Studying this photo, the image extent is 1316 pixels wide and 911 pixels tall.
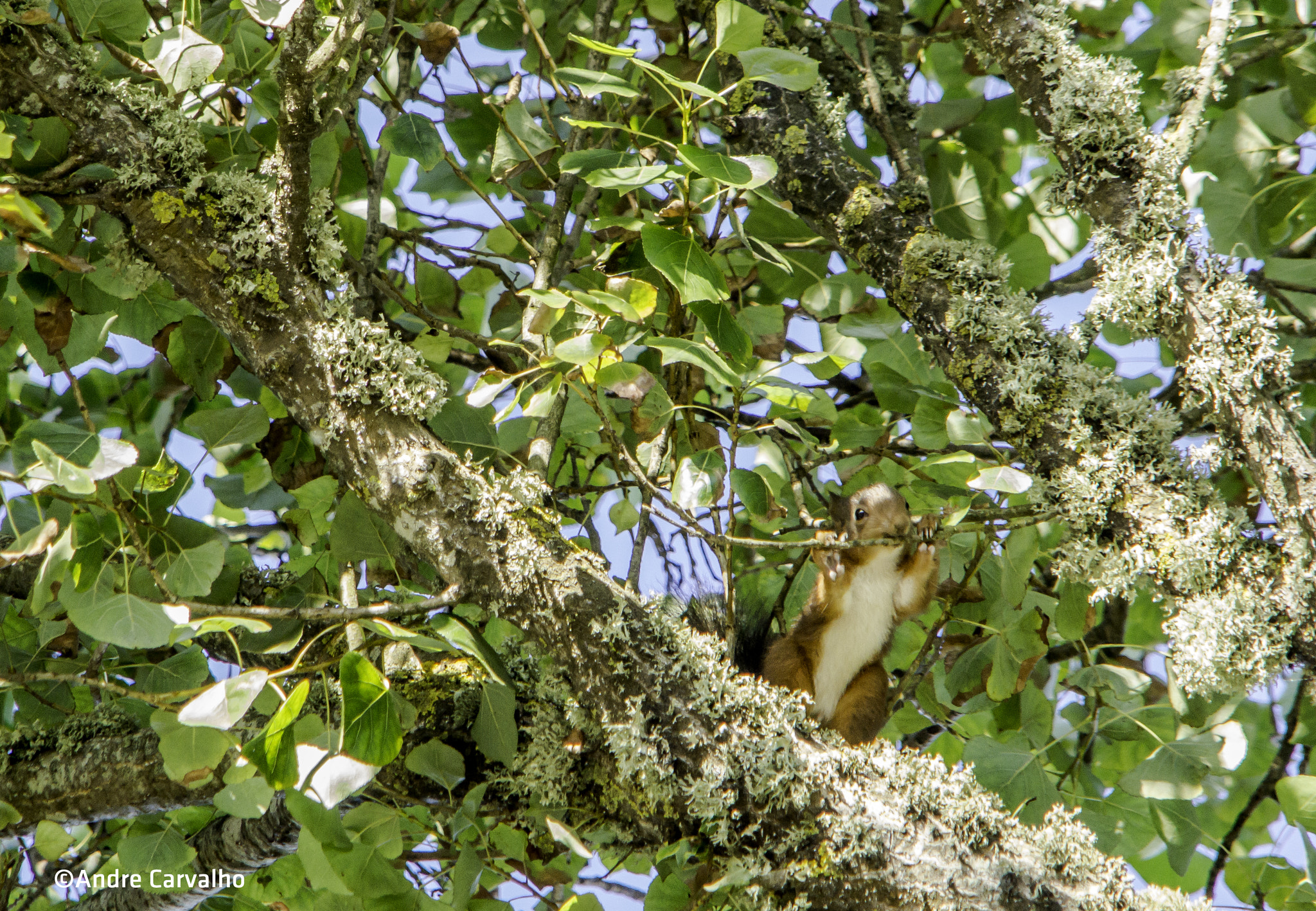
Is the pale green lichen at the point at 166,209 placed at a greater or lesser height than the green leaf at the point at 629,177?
greater

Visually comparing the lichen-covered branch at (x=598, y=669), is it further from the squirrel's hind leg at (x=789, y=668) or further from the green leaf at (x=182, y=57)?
the squirrel's hind leg at (x=789, y=668)

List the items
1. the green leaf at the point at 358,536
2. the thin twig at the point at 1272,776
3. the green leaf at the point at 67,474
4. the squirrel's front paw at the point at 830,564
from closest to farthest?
1. the green leaf at the point at 67,474
2. the green leaf at the point at 358,536
3. the thin twig at the point at 1272,776
4. the squirrel's front paw at the point at 830,564

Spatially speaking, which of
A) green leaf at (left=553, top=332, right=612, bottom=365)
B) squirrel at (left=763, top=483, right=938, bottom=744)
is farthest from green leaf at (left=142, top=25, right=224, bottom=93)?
squirrel at (left=763, top=483, right=938, bottom=744)

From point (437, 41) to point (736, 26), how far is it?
0.60 m

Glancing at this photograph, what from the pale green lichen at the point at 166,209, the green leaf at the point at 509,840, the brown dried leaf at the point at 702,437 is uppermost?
the pale green lichen at the point at 166,209

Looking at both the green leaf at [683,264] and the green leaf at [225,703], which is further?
the green leaf at [683,264]

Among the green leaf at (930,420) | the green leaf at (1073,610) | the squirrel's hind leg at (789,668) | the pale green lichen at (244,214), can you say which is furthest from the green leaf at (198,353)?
the green leaf at (1073,610)

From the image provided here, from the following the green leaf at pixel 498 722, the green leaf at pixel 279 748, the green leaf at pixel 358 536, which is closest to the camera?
the green leaf at pixel 279 748

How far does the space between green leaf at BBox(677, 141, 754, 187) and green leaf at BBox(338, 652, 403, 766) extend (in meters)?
0.80

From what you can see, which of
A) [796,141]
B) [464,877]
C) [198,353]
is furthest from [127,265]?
[796,141]

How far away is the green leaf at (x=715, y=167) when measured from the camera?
1.28m

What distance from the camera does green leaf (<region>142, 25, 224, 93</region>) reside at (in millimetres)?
1493

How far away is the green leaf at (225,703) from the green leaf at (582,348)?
0.58 m

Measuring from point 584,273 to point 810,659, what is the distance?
113 cm
